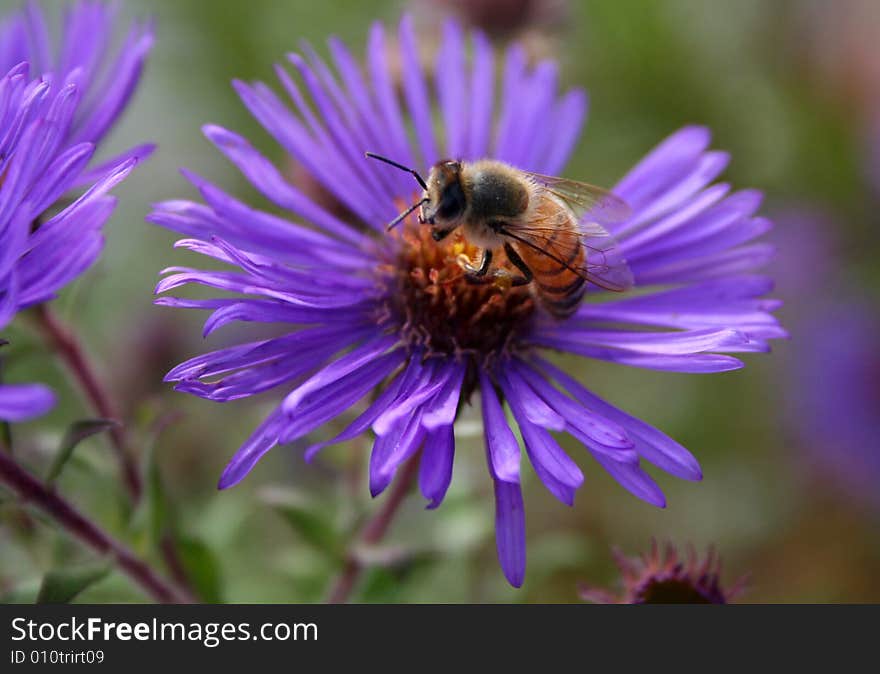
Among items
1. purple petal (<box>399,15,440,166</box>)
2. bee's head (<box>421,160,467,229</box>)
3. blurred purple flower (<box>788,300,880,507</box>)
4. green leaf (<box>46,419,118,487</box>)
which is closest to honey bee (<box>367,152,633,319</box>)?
bee's head (<box>421,160,467,229</box>)

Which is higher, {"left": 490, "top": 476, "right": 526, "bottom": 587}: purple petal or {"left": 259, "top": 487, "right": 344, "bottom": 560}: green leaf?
{"left": 259, "top": 487, "right": 344, "bottom": 560}: green leaf

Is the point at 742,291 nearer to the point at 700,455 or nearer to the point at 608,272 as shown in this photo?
the point at 608,272

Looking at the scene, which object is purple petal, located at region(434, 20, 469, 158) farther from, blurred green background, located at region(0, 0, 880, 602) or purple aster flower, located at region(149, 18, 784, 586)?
blurred green background, located at region(0, 0, 880, 602)

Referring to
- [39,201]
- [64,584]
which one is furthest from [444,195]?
[64,584]

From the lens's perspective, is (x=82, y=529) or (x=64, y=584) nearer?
(x=64, y=584)

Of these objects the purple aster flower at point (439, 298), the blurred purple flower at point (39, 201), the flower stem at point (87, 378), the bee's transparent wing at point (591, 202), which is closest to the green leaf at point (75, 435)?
the purple aster flower at point (439, 298)

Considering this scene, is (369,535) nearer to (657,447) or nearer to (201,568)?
(201,568)

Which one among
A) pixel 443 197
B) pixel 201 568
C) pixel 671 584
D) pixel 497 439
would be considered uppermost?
pixel 443 197
